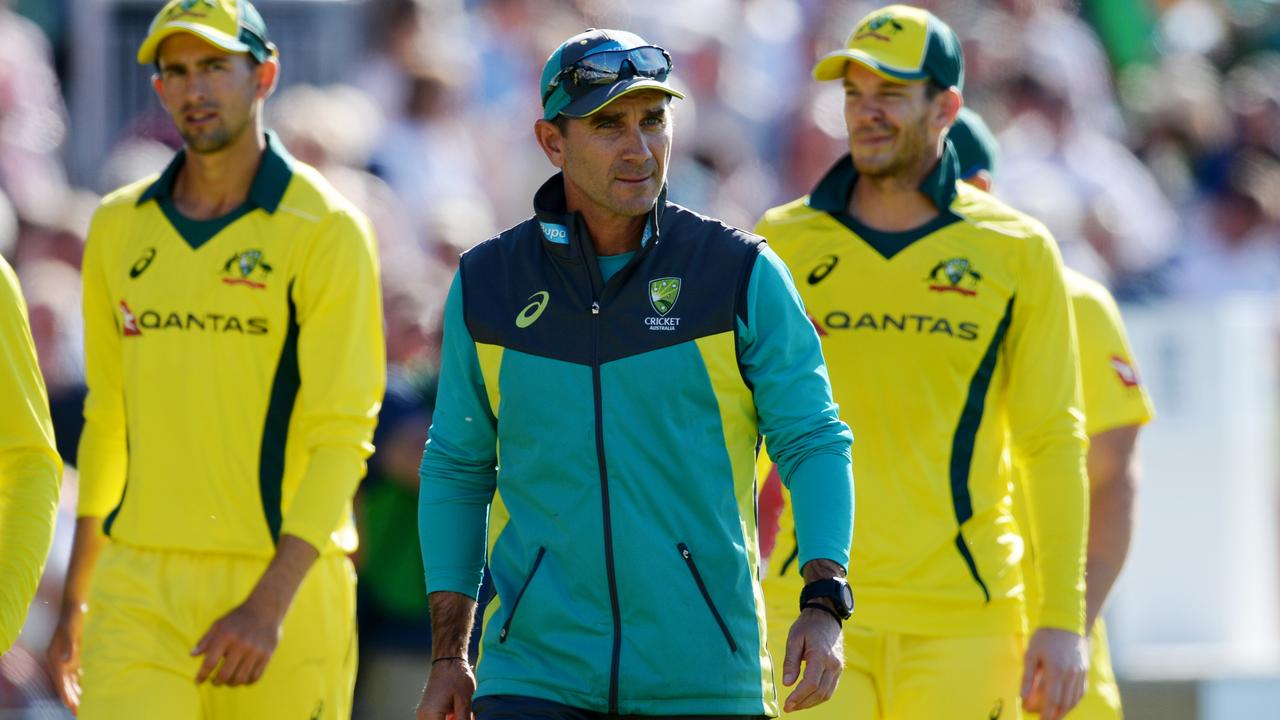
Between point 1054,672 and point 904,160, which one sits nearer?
point 1054,672

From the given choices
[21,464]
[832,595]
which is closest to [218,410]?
[21,464]

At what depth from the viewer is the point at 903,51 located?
20.6 ft

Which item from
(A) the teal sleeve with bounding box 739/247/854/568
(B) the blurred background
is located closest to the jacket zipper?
(A) the teal sleeve with bounding box 739/247/854/568

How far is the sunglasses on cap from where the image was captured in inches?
187

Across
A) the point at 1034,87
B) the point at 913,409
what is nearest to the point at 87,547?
the point at 913,409

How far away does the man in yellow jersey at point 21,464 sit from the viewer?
4.74 metres

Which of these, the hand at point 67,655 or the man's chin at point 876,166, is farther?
the hand at point 67,655

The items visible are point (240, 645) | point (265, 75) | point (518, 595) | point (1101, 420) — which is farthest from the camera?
point (1101, 420)

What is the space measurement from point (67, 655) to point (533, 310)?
2.35 m

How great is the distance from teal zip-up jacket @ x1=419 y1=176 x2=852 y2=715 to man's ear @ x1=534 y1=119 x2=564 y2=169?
16 cm

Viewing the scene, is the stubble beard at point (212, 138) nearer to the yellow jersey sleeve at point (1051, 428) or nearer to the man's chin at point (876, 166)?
the man's chin at point (876, 166)

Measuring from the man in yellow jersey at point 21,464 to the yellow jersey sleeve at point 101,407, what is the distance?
5.21 ft

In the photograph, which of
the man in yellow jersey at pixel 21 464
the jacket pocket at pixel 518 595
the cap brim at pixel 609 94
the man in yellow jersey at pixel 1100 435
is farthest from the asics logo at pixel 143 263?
the man in yellow jersey at pixel 1100 435

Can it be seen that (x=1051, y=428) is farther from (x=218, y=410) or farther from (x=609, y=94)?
(x=218, y=410)
